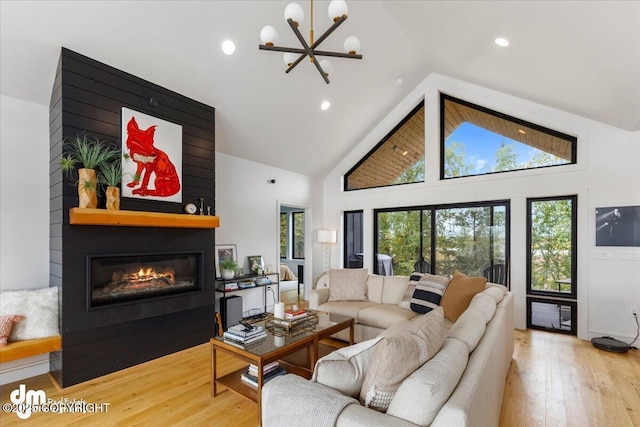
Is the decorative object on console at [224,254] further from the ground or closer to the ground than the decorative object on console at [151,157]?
closer to the ground

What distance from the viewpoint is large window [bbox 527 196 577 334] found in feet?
14.3

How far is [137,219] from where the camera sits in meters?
3.06

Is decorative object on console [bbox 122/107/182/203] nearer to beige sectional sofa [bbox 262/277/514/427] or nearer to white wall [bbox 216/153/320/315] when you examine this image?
white wall [bbox 216/153/320/315]

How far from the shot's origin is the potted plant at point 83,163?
277 cm

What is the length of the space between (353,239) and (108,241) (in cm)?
459

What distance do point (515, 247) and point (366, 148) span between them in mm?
3205

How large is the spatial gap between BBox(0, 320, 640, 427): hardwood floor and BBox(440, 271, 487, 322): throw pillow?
73 centimetres

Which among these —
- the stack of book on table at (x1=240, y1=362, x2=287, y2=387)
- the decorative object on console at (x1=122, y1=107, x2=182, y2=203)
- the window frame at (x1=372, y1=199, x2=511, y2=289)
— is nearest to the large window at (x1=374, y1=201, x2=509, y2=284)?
the window frame at (x1=372, y1=199, x2=511, y2=289)

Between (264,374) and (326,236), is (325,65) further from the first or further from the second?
(326,236)

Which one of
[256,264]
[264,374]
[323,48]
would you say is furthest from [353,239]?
[264,374]

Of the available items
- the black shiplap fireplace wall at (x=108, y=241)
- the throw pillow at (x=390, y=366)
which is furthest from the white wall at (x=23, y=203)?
the throw pillow at (x=390, y=366)

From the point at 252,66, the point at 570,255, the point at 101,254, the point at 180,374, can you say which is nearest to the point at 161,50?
the point at 252,66

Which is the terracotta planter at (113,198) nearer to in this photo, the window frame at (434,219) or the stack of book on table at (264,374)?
the stack of book on table at (264,374)

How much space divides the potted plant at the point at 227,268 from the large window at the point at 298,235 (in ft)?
12.1
